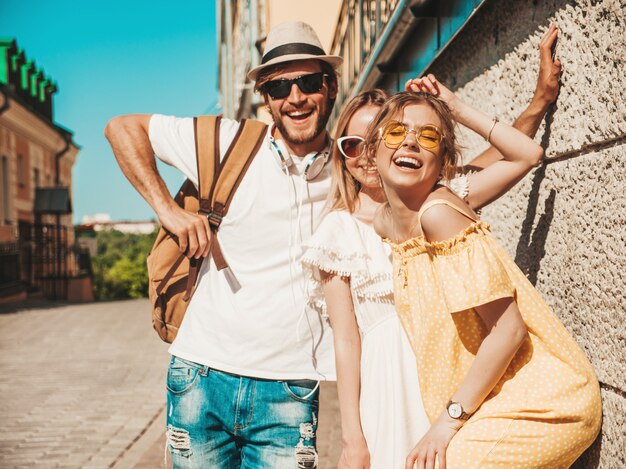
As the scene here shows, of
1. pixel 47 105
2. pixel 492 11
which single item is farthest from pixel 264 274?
pixel 47 105

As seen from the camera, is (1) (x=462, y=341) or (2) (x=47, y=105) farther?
(2) (x=47, y=105)

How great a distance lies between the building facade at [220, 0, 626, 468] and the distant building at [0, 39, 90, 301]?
21.4 m

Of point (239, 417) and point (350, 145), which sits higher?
point (350, 145)

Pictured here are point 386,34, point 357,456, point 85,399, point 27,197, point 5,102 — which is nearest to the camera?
point 357,456

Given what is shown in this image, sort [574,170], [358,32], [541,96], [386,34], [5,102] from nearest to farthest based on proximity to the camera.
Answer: [574,170], [541,96], [386,34], [358,32], [5,102]

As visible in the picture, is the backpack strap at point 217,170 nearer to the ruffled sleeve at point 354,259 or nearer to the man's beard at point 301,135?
the man's beard at point 301,135

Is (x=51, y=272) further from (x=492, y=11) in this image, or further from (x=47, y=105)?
(x=492, y=11)

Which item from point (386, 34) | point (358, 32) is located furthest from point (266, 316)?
point (358, 32)

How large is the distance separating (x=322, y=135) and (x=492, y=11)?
3.32ft

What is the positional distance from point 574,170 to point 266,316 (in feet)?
3.94

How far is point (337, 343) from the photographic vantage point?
7.40ft

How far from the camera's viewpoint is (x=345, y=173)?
2453 mm

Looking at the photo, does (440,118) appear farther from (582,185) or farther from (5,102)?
(5,102)

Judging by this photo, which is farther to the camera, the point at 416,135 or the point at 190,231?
the point at 190,231
